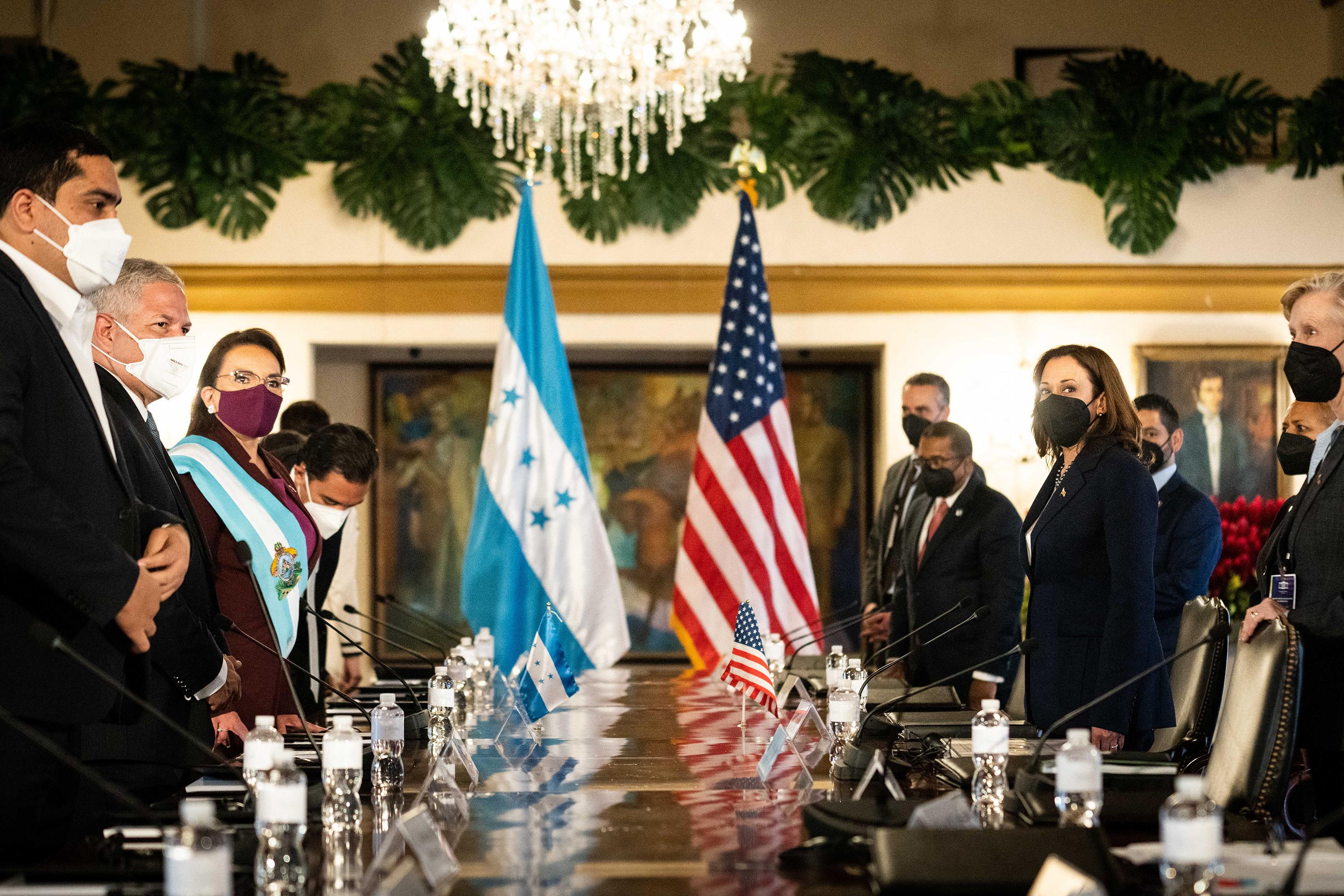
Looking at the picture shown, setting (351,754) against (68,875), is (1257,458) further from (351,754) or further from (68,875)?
(68,875)

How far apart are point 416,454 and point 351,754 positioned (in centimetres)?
643

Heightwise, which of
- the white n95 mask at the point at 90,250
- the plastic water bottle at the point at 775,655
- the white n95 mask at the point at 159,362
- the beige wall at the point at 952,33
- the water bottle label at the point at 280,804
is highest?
the beige wall at the point at 952,33

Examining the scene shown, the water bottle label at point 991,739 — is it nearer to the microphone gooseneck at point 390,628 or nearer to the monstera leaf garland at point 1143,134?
the microphone gooseneck at point 390,628

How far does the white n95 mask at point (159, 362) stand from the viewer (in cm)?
300

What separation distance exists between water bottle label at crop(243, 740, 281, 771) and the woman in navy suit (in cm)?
172

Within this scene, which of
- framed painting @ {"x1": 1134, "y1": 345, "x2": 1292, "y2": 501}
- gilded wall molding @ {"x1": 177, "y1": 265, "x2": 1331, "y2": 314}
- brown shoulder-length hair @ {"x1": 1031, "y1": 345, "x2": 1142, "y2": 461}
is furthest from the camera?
framed painting @ {"x1": 1134, "y1": 345, "x2": 1292, "y2": 501}

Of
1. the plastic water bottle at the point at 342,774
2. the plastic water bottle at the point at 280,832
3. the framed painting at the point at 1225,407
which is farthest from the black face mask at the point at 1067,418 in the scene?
the framed painting at the point at 1225,407

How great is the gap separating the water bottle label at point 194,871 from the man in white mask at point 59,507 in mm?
418

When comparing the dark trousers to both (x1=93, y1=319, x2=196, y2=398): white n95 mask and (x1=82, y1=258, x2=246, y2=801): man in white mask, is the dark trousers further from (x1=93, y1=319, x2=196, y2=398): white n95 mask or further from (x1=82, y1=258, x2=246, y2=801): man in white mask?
(x1=93, y1=319, x2=196, y2=398): white n95 mask

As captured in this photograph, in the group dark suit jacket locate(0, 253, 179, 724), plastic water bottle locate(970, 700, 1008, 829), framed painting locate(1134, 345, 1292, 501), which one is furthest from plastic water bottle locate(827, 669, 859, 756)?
framed painting locate(1134, 345, 1292, 501)

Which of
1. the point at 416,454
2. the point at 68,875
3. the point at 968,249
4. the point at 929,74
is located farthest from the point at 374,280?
the point at 68,875

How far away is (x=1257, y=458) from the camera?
7965mm

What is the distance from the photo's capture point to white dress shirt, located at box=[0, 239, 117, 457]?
7.64 feet

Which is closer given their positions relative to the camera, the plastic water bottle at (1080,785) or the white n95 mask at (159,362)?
the plastic water bottle at (1080,785)
